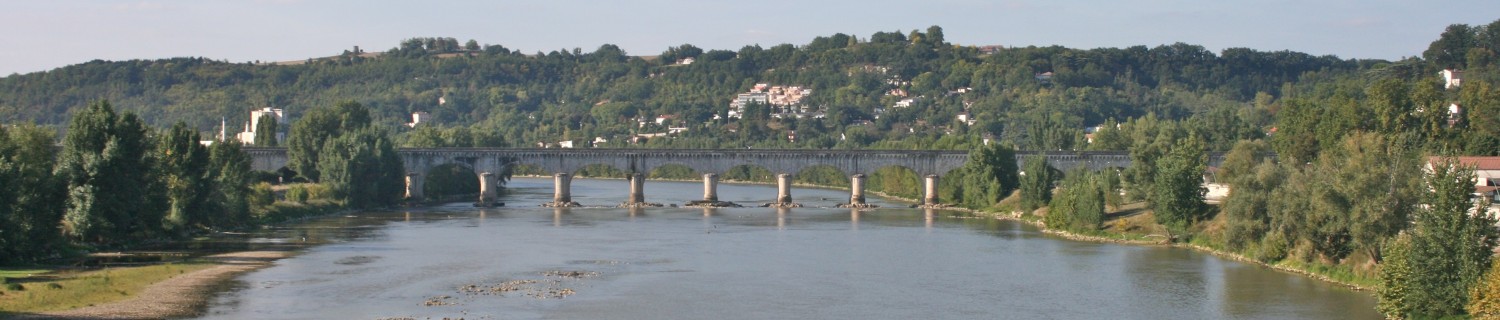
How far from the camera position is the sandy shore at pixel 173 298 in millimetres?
36778

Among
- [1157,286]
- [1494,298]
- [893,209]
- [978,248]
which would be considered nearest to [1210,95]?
[893,209]

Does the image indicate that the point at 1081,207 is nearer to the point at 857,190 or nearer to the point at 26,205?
the point at 857,190

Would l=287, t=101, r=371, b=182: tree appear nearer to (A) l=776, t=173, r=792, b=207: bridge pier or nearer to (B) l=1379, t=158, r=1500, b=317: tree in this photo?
(A) l=776, t=173, r=792, b=207: bridge pier

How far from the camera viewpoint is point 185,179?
5912 centimetres

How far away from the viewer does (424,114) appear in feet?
648

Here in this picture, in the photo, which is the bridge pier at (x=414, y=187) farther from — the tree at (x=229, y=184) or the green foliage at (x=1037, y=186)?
the green foliage at (x=1037, y=186)

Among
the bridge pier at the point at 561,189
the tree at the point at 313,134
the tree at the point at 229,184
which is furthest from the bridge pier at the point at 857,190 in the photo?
the tree at the point at 229,184

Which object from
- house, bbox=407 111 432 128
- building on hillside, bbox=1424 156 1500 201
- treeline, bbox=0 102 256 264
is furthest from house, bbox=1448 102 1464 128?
house, bbox=407 111 432 128

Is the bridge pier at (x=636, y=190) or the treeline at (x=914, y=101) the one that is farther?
the treeline at (x=914, y=101)

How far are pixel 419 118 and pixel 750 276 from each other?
151066 millimetres

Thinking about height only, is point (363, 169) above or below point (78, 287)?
above

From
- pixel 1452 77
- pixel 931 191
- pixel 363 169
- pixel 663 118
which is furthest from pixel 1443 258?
pixel 663 118

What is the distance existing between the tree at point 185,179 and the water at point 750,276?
3845 mm

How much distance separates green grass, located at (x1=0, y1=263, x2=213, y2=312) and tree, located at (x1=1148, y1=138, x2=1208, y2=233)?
30.8m
